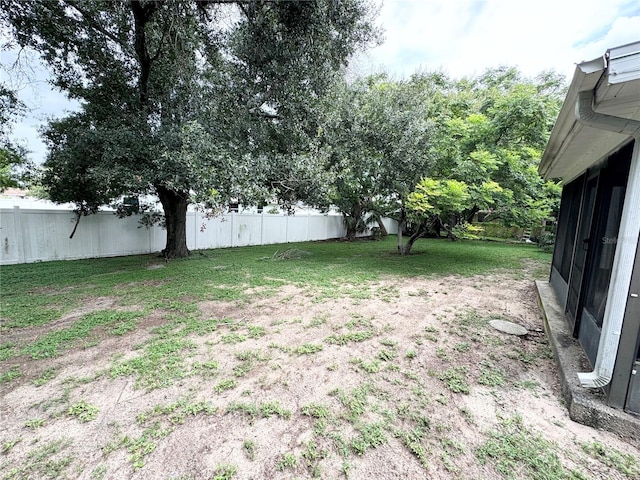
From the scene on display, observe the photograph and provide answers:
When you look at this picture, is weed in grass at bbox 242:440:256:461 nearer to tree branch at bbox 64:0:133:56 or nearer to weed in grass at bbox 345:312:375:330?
weed in grass at bbox 345:312:375:330

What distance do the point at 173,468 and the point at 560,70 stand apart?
1527 centimetres

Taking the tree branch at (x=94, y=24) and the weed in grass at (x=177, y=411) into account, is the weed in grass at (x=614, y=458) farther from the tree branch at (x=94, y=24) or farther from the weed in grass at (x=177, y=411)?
the tree branch at (x=94, y=24)

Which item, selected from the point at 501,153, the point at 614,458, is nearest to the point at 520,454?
the point at 614,458

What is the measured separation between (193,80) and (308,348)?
507cm

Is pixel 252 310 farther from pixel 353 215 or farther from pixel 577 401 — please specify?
pixel 353 215

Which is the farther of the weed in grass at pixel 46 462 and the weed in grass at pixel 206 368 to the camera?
the weed in grass at pixel 206 368

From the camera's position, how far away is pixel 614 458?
5.40 ft

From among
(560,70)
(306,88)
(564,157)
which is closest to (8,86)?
(306,88)

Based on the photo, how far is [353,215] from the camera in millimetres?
13602

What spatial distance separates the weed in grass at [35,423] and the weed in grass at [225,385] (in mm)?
1062

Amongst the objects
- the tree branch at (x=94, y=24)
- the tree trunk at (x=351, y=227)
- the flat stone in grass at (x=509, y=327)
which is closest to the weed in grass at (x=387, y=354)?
the flat stone in grass at (x=509, y=327)

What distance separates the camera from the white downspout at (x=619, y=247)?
6.03ft

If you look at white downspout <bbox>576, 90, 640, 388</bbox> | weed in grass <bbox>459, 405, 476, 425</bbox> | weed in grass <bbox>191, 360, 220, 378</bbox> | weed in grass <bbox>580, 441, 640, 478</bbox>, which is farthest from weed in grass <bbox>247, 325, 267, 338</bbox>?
white downspout <bbox>576, 90, 640, 388</bbox>

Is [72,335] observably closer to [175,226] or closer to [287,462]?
[287,462]
